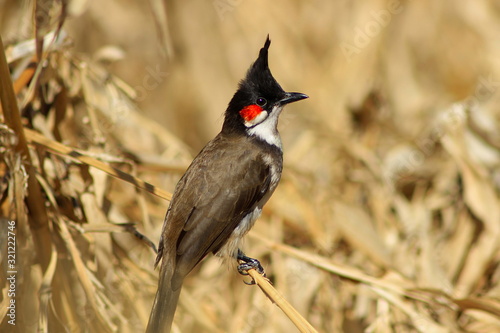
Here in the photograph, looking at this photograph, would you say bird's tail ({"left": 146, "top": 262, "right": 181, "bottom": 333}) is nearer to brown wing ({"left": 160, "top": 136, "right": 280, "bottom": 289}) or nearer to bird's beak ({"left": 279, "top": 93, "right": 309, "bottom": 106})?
brown wing ({"left": 160, "top": 136, "right": 280, "bottom": 289})

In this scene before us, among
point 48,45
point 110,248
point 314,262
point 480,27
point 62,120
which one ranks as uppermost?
point 480,27

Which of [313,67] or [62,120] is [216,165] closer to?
[62,120]

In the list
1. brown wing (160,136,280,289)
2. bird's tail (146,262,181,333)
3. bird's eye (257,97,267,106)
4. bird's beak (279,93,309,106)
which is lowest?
bird's tail (146,262,181,333)

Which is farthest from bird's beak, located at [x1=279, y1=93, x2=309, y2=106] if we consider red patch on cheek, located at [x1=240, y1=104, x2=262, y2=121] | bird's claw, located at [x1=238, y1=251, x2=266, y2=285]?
bird's claw, located at [x1=238, y1=251, x2=266, y2=285]

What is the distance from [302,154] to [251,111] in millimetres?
1651

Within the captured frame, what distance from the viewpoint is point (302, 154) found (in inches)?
173

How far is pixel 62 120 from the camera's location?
2.90m

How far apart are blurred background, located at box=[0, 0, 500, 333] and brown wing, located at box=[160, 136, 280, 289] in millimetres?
256

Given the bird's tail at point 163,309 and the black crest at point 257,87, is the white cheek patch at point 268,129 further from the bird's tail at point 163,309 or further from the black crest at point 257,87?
the bird's tail at point 163,309

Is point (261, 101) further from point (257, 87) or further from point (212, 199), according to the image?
point (212, 199)

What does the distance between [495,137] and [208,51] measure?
2763 millimetres

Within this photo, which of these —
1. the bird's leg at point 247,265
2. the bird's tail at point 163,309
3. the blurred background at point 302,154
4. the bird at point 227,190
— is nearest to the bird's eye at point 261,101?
the bird at point 227,190

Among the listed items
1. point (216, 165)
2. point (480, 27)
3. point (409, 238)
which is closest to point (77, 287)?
point (216, 165)

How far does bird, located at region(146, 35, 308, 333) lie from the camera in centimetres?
238
